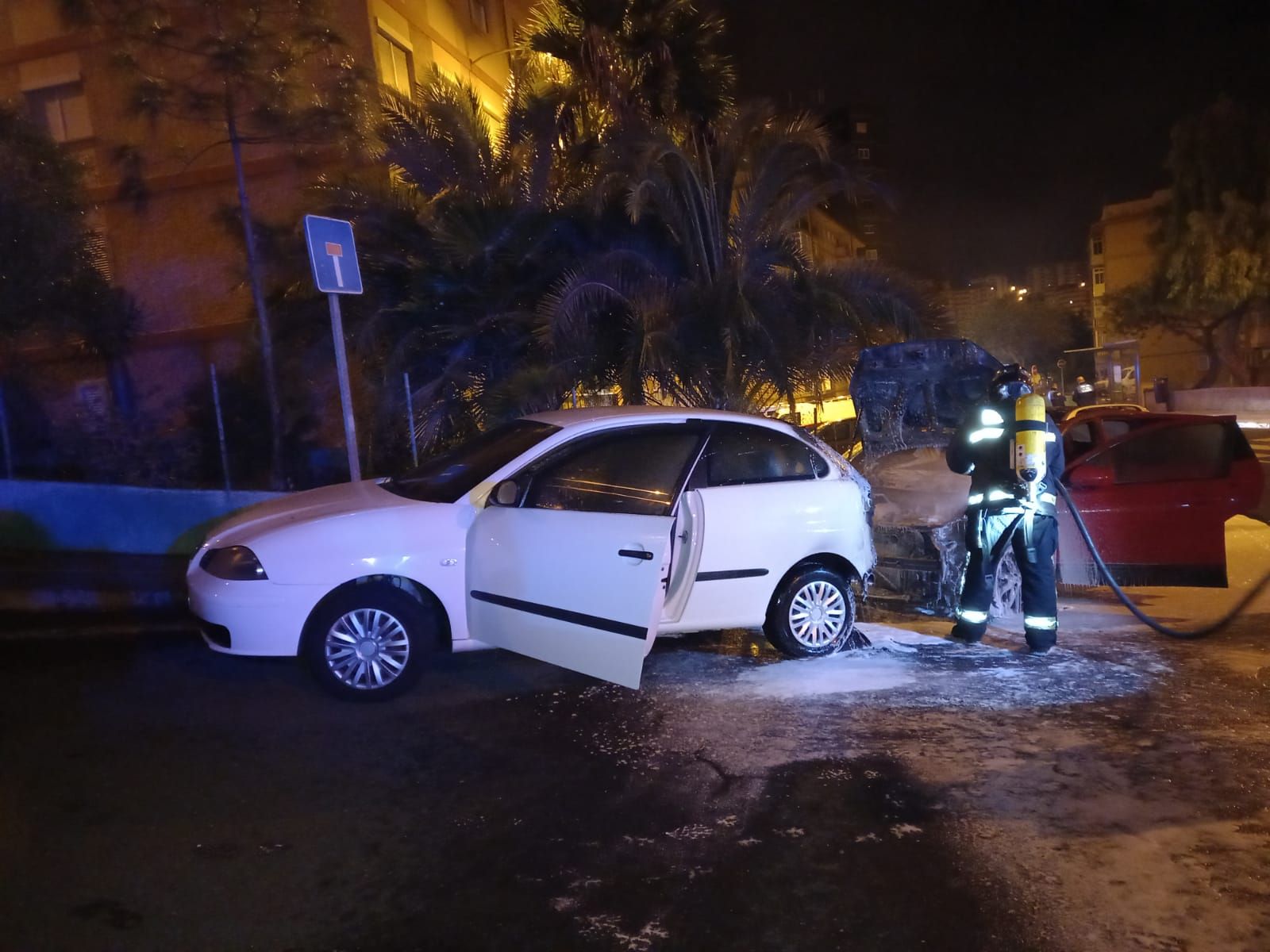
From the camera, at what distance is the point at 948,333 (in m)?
11.6

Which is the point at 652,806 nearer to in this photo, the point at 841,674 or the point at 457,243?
the point at 841,674

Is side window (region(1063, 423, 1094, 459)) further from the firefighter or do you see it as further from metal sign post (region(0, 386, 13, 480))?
metal sign post (region(0, 386, 13, 480))

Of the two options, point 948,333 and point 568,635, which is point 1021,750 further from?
point 948,333

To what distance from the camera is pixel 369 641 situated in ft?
17.5

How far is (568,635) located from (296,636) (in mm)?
1427

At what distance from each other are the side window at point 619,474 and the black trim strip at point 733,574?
18.8 inches

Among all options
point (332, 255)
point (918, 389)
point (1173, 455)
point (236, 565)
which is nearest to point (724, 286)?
point (918, 389)

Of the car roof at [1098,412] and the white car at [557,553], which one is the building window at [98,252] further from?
the car roof at [1098,412]

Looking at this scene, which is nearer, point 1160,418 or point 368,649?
point 368,649

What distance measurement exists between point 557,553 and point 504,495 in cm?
47

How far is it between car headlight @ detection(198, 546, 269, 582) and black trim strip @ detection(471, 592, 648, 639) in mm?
1137

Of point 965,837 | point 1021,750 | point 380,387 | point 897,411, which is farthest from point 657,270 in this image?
point 965,837

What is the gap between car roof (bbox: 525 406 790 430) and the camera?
5.89 m

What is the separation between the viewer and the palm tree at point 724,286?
1055 centimetres
